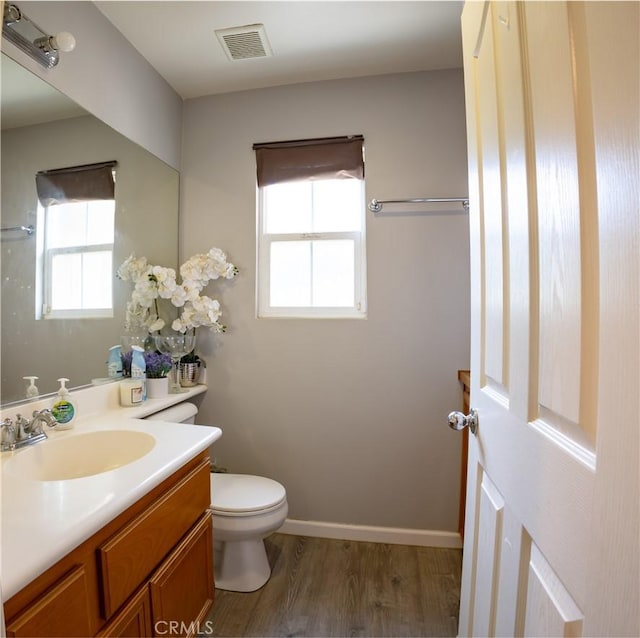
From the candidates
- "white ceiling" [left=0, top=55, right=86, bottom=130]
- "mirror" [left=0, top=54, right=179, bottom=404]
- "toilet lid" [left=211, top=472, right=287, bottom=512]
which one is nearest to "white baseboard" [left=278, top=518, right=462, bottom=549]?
"toilet lid" [left=211, top=472, right=287, bottom=512]

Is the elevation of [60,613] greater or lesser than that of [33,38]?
lesser

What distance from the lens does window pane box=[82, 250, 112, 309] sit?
144 centimetres

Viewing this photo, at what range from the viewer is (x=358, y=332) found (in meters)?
1.87

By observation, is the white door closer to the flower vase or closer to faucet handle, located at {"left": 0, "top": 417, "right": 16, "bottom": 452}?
faucet handle, located at {"left": 0, "top": 417, "right": 16, "bottom": 452}

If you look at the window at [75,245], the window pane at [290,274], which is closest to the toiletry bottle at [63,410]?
the window at [75,245]

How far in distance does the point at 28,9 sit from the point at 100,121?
0.37 meters

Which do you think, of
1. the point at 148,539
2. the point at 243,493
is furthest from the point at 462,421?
the point at 243,493

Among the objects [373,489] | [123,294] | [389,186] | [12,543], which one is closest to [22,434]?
[12,543]

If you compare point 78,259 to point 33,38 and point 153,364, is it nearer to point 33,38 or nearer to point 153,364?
point 153,364

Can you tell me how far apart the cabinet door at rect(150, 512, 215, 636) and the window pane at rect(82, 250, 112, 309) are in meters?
1.01

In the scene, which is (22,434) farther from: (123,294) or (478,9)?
(478,9)

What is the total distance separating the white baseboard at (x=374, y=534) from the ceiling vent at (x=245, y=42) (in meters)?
2.49

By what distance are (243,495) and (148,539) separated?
68cm
